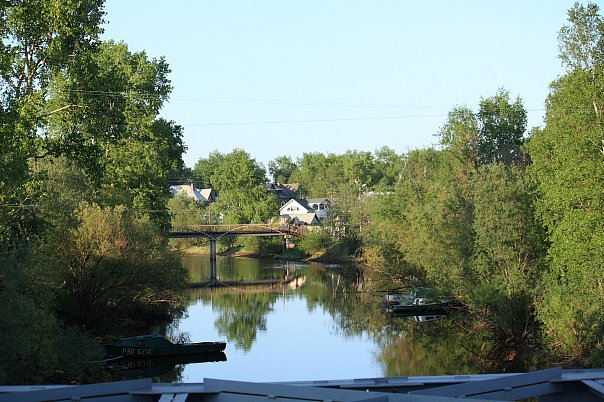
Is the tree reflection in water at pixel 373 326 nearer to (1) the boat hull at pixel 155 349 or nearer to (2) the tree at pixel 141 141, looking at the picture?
(1) the boat hull at pixel 155 349

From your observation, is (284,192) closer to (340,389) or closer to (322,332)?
(322,332)

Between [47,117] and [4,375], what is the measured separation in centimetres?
1131

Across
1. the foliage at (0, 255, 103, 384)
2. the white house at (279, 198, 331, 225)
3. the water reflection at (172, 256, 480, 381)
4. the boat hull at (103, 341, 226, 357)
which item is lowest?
the water reflection at (172, 256, 480, 381)

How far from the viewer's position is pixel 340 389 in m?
8.56

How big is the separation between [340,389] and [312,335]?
1152 inches

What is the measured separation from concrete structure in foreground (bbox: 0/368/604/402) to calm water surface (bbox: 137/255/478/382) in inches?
711

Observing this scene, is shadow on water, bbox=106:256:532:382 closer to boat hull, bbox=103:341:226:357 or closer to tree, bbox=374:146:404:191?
boat hull, bbox=103:341:226:357

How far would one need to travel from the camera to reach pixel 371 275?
64.2 m

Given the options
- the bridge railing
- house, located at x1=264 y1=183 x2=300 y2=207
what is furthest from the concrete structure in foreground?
house, located at x1=264 y1=183 x2=300 y2=207

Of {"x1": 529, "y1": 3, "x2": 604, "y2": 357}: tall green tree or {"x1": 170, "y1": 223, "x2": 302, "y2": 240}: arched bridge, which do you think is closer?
{"x1": 529, "y1": 3, "x2": 604, "y2": 357}: tall green tree

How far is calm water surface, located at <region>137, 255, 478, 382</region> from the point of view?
1160 inches

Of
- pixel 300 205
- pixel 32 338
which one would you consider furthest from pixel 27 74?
pixel 300 205

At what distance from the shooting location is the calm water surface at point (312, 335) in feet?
96.6

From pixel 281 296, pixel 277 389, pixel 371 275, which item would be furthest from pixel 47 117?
pixel 371 275
